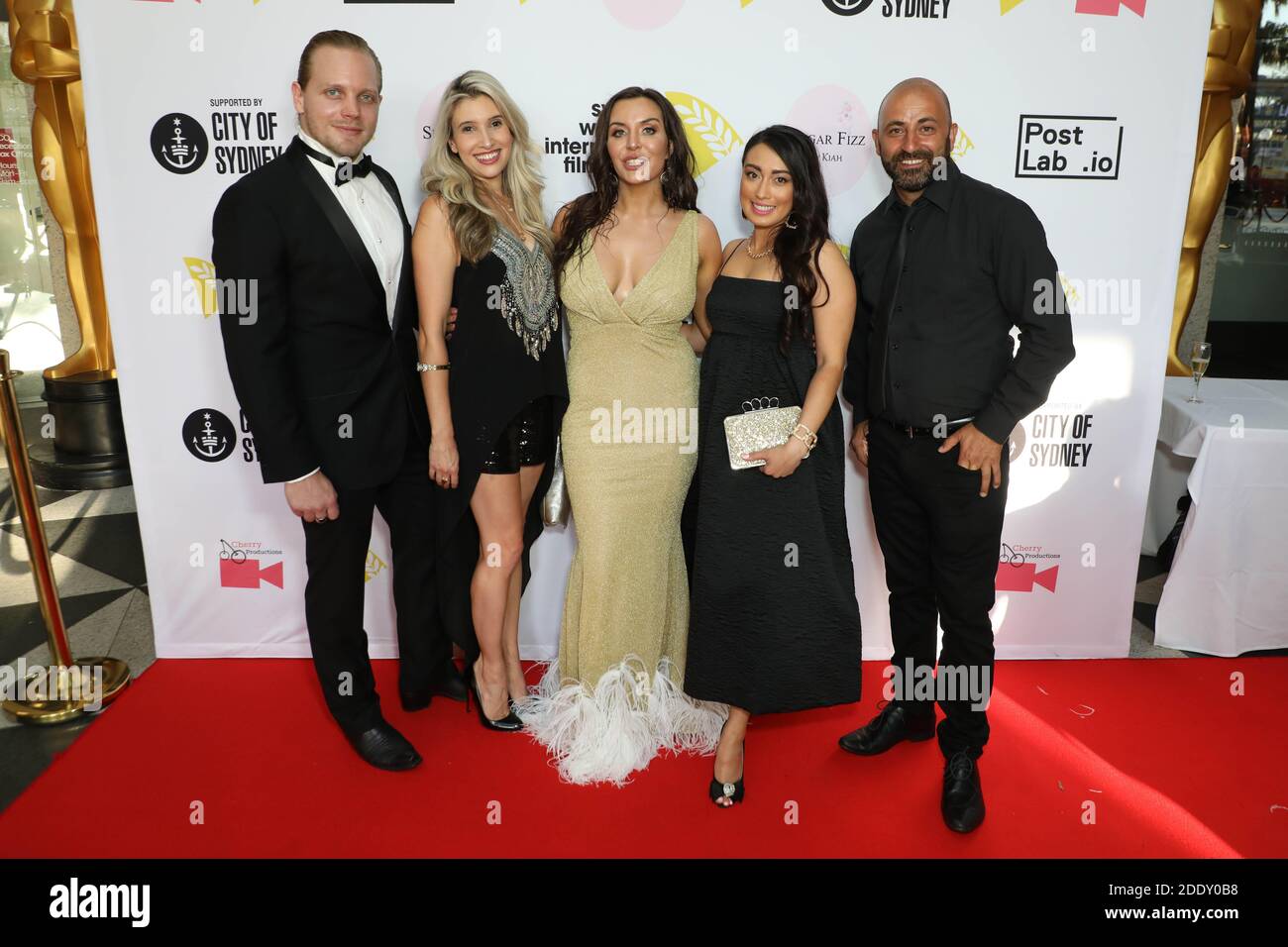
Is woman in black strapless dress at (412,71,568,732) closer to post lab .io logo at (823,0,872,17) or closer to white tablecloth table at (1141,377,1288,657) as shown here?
post lab .io logo at (823,0,872,17)

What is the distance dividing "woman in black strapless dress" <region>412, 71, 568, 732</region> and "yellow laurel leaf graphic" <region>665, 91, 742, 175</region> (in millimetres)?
512

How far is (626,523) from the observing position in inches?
105

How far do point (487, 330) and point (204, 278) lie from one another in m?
1.16

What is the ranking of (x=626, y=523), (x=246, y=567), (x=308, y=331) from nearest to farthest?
(x=308, y=331) < (x=626, y=523) < (x=246, y=567)

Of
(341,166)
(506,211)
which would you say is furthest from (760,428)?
(341,166)

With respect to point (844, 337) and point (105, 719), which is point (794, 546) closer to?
point (844, 337)

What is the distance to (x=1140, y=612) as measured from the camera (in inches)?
147

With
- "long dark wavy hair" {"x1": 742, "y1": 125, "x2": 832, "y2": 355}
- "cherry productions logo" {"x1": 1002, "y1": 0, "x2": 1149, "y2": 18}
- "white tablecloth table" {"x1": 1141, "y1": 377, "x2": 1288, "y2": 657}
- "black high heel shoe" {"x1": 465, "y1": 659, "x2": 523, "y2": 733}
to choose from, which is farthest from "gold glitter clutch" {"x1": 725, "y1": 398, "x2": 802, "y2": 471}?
"white tablecloth table" {"x1": 1141, "y1": 377, "x2": 1288, "y2": 657}

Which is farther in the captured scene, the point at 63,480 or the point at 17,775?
the point at 63,480

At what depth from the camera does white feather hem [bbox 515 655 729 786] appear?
262cm

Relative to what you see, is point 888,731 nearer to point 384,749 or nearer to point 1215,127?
point 384,749

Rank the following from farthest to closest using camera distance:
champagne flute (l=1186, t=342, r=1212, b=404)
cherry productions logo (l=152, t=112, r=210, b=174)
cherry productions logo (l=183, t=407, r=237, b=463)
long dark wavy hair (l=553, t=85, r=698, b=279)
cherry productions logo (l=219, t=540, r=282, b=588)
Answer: champagne flute (l=1186, t=342, r=1212, b=404), cherry productions logo (l=219, t=540, r=282, b=588), cherry productions logo (l=183, t=407, r=237, b=463), cherry productions logo (l=152, t=112, r=210, b=174), long dark wavy hair (l=553, t=85, r=698, b=279)

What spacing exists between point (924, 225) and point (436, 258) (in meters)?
1.25
